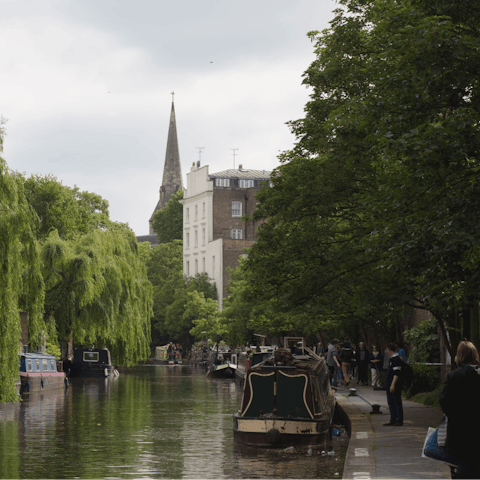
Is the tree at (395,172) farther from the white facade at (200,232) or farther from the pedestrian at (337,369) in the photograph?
the white facade at (200,232)

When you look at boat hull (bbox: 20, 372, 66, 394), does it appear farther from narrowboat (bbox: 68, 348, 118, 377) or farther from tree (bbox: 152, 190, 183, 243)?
tree (bbox: 152, 190, 183, 243)

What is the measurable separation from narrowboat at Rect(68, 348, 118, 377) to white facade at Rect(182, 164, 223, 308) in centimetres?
4446

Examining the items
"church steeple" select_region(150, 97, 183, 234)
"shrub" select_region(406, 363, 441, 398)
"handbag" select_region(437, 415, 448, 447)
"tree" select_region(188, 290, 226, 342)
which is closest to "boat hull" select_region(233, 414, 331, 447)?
"shrub" select_region(406, 363, 441, 398)

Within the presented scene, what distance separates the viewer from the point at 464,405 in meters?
8.79

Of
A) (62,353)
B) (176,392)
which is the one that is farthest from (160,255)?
(176,392)

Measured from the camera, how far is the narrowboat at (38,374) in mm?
38688

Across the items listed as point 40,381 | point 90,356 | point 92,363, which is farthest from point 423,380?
point 90,356

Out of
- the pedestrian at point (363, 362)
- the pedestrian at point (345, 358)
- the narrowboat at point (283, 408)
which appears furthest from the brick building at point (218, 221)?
the narrowboat at point (283, 408)

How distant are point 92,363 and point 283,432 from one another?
3423cm

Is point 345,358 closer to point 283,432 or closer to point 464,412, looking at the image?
point 283,432

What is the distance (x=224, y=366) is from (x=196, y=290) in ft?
104

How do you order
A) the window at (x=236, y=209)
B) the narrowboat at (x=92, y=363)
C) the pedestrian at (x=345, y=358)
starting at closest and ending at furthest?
the pedestrian at (x=345, y=358)
the narrowboat at (x=92, y=363)
the window at (x=236, y=209)

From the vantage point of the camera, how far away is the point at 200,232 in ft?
344

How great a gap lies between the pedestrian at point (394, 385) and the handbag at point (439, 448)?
870 cm
